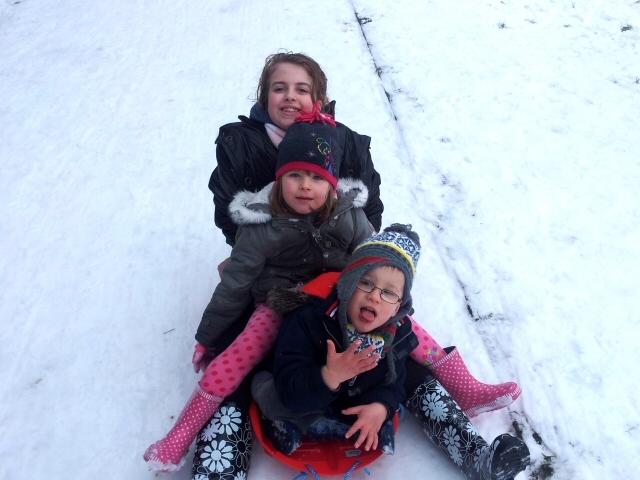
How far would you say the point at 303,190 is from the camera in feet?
6.30

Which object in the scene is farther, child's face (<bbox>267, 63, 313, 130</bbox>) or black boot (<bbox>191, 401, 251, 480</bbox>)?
child's face (<bbox>267, 63, 313, 130</bbox>)

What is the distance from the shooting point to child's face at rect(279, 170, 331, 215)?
1925mm

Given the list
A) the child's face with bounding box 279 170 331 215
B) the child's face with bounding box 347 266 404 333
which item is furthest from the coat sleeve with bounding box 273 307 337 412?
the child's face with bounding box 279 170 331 215

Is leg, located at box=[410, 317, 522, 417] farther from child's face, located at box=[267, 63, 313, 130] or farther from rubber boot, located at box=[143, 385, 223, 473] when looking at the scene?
child's face, located at box=[267, 63, 313, 130]

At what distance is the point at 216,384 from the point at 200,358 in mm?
257

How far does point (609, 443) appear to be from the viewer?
2.02 metres

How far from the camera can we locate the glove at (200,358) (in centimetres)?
212

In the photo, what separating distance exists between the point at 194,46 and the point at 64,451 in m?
3.33

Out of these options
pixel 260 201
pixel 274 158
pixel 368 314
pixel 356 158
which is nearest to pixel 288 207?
pixel 260 201

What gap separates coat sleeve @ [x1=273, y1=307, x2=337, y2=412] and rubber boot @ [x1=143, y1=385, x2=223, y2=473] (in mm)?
276

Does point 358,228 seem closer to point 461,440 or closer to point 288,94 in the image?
point 288,94

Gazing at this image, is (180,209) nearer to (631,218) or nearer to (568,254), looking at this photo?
(568,254)

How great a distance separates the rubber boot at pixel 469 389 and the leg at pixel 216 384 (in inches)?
23.5

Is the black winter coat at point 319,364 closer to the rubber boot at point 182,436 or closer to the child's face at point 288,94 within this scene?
the rubber boot at point 182,436
